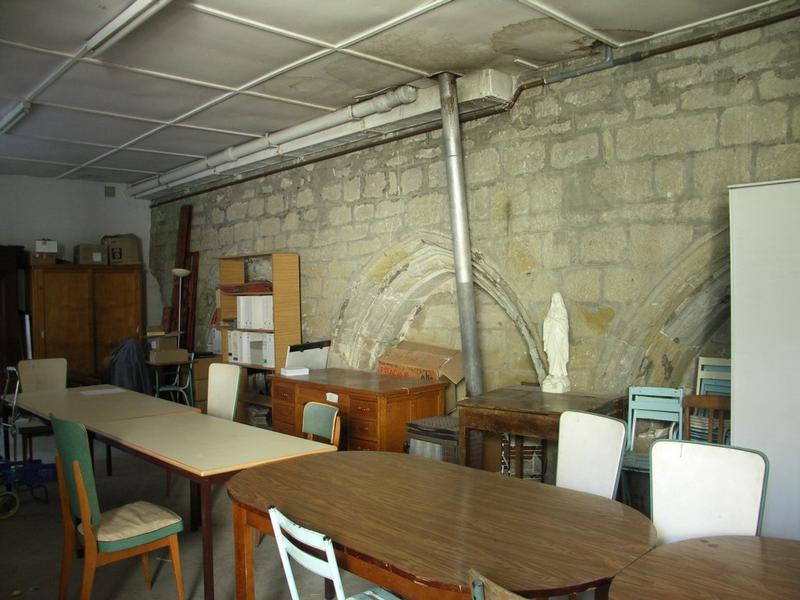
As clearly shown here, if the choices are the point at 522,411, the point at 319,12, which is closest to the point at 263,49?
the point at 319,12

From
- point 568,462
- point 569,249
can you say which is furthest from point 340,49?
point 568,462

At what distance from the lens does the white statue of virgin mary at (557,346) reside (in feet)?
13.9

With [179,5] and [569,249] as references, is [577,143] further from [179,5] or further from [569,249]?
[179,5]

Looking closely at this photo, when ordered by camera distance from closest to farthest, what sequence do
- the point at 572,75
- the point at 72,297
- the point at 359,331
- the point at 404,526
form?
the point at 404,526 < the point at 572,75 < the point at 359,331 < the point at 72,297

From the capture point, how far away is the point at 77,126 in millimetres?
5793

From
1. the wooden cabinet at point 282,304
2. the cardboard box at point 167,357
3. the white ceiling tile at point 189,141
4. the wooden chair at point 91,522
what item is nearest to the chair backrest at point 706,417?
the wooden chair at point 91,522

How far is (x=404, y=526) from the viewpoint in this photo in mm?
2158

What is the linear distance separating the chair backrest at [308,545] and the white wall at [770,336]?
2158 mm

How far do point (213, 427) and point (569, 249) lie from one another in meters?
2.46

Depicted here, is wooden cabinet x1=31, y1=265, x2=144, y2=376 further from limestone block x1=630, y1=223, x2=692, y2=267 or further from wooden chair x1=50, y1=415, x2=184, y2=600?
limestone block x1=630, y1=223, x2=692, y2=267

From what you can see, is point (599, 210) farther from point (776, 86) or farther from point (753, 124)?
point (776, 86)

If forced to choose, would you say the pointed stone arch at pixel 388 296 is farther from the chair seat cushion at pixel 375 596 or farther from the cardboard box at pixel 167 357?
the chair seat cushion at pixel 375 596

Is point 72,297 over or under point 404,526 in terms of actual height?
over

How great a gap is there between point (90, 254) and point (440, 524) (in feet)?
25.1
